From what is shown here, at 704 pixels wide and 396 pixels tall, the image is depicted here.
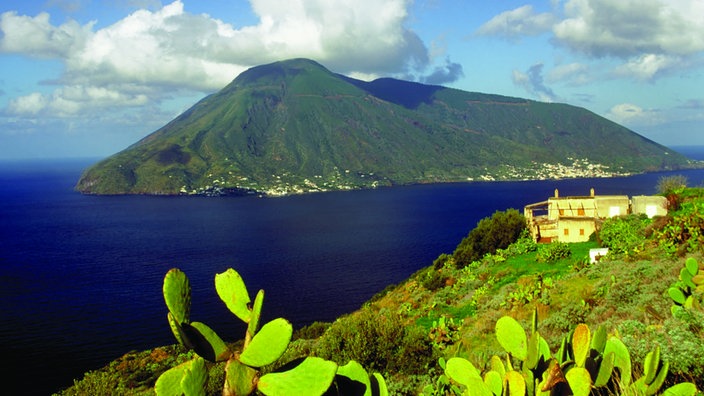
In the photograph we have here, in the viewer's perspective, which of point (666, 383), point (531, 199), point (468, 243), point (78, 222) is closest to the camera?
point (666, 383)

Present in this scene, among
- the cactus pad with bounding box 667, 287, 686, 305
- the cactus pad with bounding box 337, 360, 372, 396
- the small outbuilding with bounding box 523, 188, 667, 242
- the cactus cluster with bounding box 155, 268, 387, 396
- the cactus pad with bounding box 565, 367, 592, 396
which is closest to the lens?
the cactus cluster with bounding box 155, 268, 387, 396

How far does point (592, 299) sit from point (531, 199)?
152 meters

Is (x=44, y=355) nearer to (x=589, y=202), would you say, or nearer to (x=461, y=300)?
(x=461, y=300)

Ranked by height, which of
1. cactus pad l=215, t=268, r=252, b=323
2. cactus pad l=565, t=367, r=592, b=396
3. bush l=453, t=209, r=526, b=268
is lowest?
bush l=453, t=209, r=526, b=268

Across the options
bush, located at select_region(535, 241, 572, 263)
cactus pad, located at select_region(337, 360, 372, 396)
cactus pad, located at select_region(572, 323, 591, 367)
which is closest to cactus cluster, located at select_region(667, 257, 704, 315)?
cactus pad, located at select_region(572, 323, 591, 367)

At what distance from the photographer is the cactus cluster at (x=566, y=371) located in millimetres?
5289

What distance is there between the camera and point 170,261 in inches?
3393

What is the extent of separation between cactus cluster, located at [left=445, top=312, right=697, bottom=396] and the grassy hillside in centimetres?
57

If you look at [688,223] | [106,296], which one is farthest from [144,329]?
[688,223]

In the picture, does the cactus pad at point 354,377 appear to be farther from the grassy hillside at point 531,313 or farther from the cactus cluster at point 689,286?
the cactus cluster at point 689,286

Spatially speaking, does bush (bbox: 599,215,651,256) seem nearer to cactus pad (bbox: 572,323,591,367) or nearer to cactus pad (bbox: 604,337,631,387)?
cactus pad (bbox: 604,337,631,387)

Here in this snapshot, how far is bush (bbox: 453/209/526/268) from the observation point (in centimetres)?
3922

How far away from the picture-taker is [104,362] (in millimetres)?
42750

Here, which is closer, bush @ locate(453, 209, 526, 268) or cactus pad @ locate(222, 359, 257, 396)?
cactus pad @ locate(222, 359, 257, 396)
